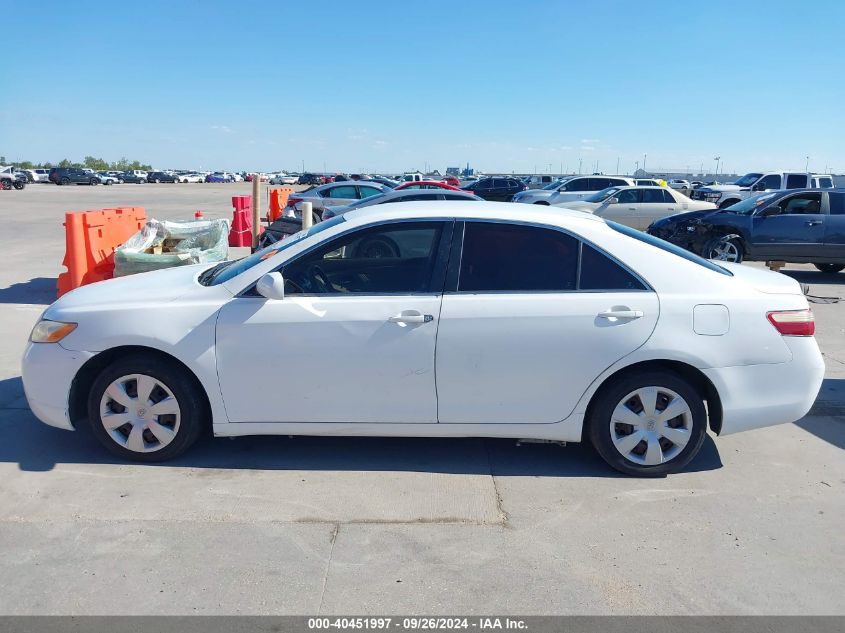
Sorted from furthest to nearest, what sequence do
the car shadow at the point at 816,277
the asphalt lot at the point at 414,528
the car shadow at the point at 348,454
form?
the car shadow at the point at 816,277, the car shadow at the point at 348,454, the asphalt lot at the point at 414,528

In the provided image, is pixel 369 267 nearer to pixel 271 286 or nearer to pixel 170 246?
pixel 271 286

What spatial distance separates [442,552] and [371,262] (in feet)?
6.79

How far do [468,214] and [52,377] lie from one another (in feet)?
8.99

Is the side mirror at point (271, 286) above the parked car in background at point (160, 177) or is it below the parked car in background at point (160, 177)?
below

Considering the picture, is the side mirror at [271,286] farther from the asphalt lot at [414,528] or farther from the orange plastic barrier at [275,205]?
the orange plastic barrier at [275,205]

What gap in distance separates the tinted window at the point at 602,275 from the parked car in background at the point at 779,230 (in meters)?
9.29

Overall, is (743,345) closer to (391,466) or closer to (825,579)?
(825,579)

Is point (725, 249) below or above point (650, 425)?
above

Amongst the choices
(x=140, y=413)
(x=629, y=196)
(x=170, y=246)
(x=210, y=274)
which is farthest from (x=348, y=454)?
(x=629, y=196)

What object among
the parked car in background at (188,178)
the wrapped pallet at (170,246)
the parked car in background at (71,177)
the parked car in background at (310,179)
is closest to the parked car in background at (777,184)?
the wrapped pallet at (170,246)

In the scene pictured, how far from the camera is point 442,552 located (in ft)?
11.8

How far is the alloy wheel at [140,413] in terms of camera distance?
440 cm

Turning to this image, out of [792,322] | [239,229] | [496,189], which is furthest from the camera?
[496,189]

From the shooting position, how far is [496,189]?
117 ft
